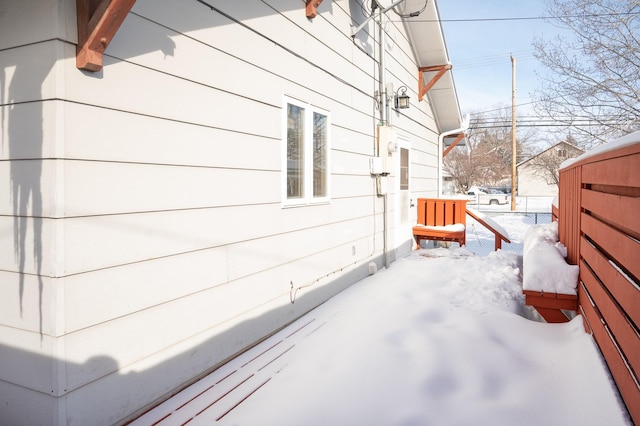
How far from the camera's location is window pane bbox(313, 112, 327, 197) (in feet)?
13.9

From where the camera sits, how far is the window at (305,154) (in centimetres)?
379

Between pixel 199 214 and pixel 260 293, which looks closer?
pixel 199 214

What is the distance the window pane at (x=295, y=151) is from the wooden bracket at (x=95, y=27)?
1.97 metres

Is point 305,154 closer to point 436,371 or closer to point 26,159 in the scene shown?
point 436,371

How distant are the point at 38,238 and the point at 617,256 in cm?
282

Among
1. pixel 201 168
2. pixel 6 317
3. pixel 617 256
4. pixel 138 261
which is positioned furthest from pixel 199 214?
pixel 617 256

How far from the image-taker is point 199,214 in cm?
266

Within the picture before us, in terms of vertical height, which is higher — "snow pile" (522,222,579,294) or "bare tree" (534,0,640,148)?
"bare tree" (534,0,640,148)

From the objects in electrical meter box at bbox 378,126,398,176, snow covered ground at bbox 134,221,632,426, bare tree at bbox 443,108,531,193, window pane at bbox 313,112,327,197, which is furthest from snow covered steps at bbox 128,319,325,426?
bare tree at bbox 443,108,531,193

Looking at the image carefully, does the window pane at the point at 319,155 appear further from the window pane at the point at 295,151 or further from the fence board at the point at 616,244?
the fence board at the point at 616,244

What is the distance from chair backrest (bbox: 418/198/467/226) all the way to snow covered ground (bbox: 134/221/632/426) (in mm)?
3966

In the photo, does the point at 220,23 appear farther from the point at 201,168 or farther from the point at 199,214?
the point at 199,214

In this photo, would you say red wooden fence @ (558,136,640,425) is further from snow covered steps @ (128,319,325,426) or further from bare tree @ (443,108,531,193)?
bare tree @ (443,108,531,193)

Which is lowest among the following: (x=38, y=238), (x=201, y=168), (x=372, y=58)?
(x=38, y=238)
